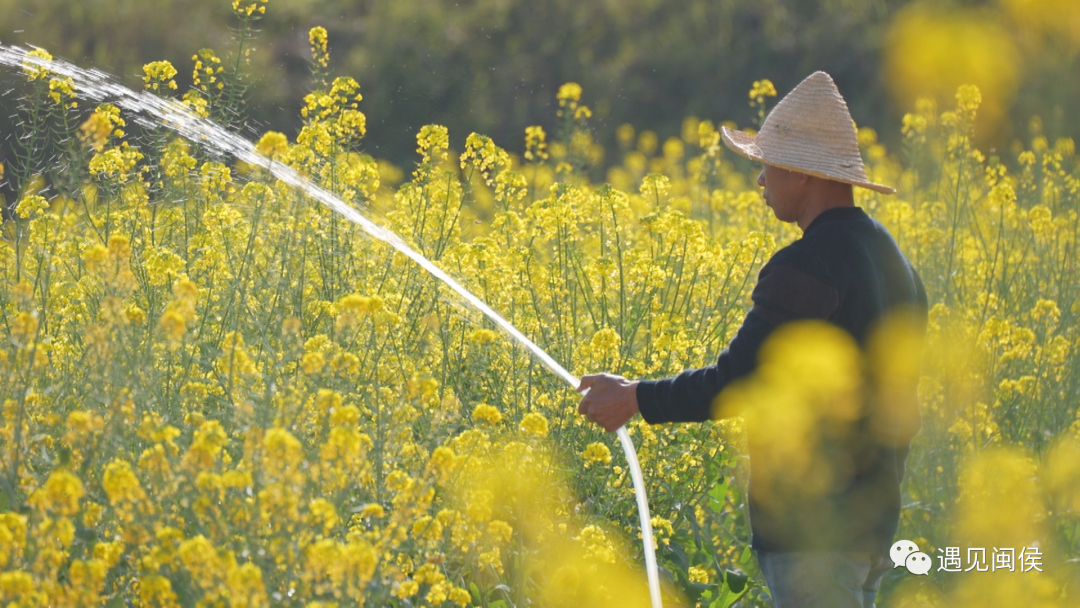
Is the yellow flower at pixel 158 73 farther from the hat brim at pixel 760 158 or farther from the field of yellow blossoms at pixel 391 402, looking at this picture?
the hat brim at pixel 760 158

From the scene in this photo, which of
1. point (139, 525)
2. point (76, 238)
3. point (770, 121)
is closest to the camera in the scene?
point (139, 525)

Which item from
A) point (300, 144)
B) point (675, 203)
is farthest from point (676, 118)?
point (300, 144)

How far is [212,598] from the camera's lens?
223 centimetres

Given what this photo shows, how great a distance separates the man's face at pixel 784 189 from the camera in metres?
2.89

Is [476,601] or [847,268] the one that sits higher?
[847,268]

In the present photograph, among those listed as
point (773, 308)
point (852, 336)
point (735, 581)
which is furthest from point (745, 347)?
point (735, 581)

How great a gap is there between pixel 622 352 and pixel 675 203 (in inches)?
124

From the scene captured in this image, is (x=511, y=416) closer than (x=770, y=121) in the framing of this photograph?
No

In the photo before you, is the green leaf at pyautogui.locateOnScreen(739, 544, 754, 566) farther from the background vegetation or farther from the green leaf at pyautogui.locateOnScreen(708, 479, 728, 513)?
the background vegetation

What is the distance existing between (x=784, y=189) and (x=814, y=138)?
0.15m

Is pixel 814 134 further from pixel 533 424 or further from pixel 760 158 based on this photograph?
pixel 533 424

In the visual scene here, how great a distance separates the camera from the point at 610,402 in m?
2.82

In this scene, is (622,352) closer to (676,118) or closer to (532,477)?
(532,477)

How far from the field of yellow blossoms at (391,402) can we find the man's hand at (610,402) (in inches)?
8.5
